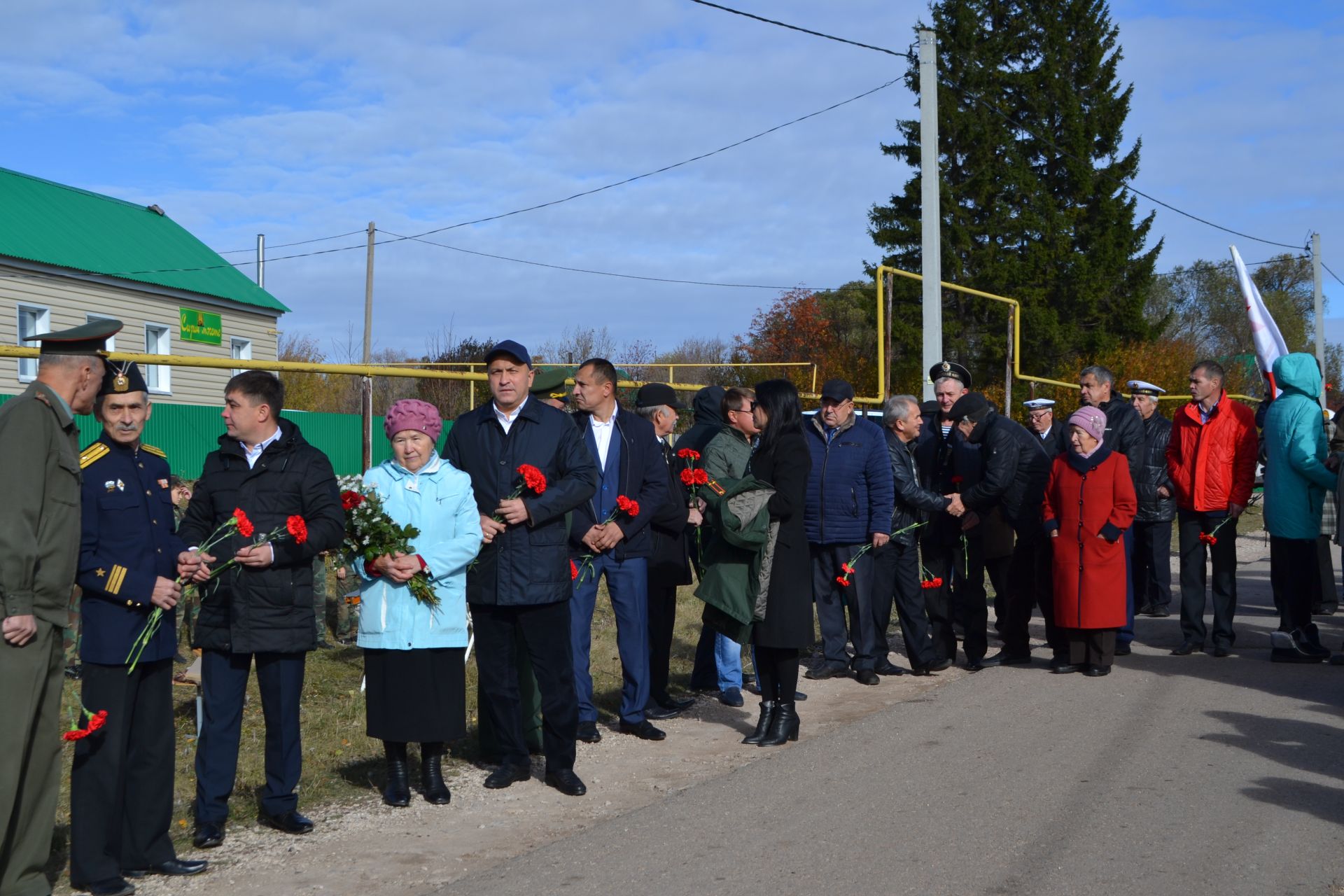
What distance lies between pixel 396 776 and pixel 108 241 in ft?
99.2

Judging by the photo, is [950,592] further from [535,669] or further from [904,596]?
[535,669]

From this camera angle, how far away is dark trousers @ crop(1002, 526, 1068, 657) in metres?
9.91

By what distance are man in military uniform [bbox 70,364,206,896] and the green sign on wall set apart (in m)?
30.9

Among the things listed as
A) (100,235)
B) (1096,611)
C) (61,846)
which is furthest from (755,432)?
(100,235)

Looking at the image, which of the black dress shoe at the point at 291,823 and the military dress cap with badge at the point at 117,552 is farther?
the black dress shoe at the point at 291,823

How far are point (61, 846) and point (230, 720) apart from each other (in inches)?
33.1

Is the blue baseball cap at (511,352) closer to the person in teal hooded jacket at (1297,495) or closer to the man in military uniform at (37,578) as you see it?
the man in military uniform at (37,578)

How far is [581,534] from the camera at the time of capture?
741cm

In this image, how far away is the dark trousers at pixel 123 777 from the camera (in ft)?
15.9

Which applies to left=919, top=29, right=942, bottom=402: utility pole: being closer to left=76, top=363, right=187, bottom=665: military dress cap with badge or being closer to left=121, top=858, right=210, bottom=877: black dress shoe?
left=76, top=363, right=187, bottom=665: military dress cap with badge

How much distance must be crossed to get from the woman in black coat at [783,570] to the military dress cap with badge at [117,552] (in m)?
3.30

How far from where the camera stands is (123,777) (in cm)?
506

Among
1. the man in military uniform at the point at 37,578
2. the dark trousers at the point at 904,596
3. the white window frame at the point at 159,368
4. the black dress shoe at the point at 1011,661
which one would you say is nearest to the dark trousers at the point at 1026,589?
the black dress shoe at the point at 1011,661

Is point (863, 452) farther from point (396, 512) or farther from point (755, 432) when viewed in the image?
point (396, 512)
